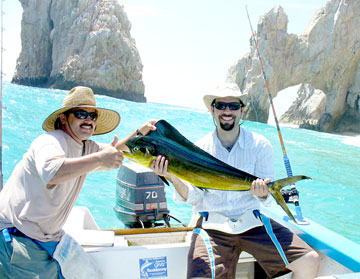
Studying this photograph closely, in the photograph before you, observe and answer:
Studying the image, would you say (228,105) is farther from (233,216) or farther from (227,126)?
(233,216)

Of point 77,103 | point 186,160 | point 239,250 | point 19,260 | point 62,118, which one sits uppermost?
point 77,103

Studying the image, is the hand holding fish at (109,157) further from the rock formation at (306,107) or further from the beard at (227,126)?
the rock formation at (306,107)

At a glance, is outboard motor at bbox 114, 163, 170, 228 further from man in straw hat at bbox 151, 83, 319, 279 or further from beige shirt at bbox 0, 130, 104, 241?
beige shirt at bbox 0, 130, 104, 241

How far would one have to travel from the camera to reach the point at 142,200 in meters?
4.20

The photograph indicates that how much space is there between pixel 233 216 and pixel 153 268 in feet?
2.58

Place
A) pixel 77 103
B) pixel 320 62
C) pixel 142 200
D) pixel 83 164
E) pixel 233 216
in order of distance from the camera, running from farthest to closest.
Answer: pixel 320 62, pixel 142 200, pixel 233 216, pixel 77 103, pixel 83 164

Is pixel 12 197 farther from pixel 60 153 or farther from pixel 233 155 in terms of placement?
pixel 233 155

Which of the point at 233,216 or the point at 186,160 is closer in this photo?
the point at 186,160

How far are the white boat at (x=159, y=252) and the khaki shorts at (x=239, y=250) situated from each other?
0.83 ft

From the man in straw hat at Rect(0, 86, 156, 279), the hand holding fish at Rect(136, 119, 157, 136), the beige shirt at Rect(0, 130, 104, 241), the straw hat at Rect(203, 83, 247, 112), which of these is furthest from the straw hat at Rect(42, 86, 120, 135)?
the straw hat at Rect(203, 83, 247, 112)

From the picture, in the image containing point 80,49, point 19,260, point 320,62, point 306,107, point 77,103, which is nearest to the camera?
point 19,260

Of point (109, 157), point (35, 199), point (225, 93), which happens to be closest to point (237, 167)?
point (225, 93)

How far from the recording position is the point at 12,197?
239cm

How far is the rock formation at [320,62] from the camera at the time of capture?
146 feet
